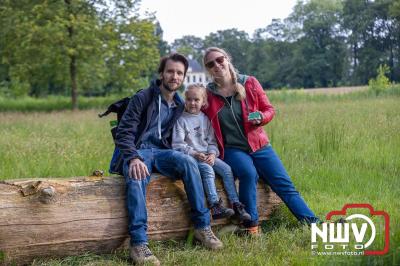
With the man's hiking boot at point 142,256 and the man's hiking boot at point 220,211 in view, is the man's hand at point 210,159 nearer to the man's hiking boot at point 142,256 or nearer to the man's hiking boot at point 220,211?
the man's hiking boot at point 220,211

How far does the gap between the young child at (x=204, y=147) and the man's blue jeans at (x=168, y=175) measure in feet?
0.41

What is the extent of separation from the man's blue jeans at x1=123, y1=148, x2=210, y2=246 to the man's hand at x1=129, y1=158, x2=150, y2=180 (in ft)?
0.13

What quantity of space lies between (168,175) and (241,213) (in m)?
0.74

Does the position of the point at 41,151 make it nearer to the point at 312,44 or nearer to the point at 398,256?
the point at 398,256

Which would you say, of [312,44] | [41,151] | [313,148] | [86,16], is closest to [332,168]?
[313,148]

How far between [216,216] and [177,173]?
0.52 meters

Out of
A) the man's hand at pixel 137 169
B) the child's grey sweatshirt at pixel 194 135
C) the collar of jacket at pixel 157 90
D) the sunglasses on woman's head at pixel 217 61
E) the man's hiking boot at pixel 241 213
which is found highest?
the sunglasses on woman's head at pixel 217 61

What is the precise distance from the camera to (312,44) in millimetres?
73625

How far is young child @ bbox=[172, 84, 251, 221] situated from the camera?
173 inches

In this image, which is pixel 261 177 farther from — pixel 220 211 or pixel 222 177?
pixel 220 211

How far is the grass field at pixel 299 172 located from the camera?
387cm

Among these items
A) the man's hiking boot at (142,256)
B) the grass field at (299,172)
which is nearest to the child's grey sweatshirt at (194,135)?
the grass field at (299,172)

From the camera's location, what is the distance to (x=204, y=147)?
183 inches

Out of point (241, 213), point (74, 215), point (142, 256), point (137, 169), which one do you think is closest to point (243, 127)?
point (241, 213)
